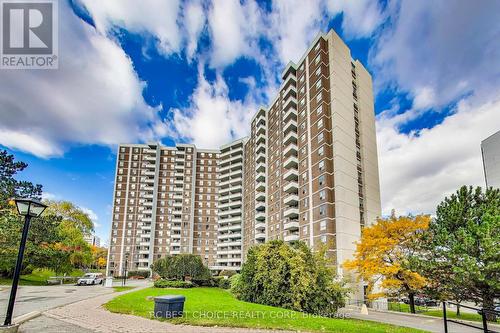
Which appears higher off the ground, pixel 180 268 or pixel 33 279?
pixel 180 268

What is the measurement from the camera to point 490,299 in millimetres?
20156

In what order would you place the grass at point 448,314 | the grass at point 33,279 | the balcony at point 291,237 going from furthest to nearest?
the balcony at point 291,237 → the grass at point 33,279 → the grass at point 448,314

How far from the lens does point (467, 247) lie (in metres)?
20.8

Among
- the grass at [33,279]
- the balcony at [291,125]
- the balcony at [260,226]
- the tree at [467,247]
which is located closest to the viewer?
the tree at [467,247]

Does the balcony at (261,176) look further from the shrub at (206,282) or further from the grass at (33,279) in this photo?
the grass at (33,279)

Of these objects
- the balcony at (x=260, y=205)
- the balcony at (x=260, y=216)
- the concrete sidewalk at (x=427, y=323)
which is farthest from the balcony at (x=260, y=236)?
the concrete sidewalk at (x=427, y=323)

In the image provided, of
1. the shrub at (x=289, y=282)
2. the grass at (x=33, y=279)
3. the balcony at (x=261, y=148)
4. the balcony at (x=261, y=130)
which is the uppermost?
the balcony at (x=261, y=130)

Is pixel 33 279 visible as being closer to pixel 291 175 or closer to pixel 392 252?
pixel 291 175

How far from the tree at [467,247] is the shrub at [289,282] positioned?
808 cm

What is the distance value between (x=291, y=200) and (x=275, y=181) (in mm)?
10680

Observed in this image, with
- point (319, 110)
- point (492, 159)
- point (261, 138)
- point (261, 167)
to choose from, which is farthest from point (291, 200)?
point (492, 159)

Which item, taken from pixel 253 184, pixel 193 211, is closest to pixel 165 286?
pixel 253 184

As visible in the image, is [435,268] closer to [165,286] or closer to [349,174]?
[349,174]

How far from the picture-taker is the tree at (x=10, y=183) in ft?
87.4
